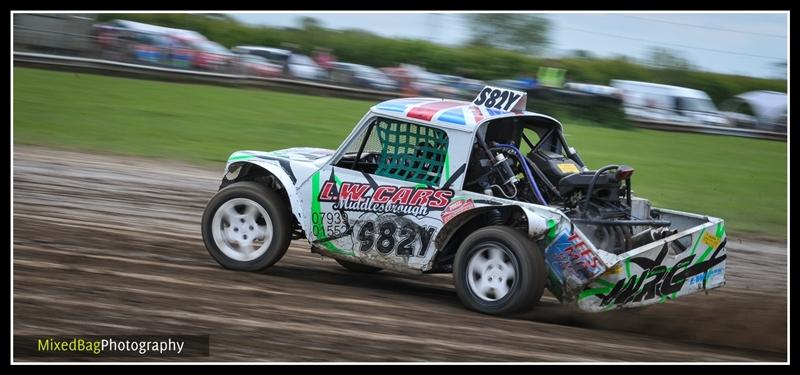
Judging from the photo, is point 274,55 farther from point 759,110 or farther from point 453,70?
point 759,110

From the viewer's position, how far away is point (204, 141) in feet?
67.5

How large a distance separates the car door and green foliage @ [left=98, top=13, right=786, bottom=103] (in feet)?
71.5

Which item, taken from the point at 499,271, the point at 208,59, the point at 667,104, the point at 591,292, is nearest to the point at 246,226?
the point at 499,271

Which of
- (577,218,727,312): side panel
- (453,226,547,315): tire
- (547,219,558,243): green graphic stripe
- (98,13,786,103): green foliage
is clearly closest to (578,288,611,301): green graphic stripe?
(577,218,727,312): side panel

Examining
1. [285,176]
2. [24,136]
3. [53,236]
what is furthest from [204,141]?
[285,176]

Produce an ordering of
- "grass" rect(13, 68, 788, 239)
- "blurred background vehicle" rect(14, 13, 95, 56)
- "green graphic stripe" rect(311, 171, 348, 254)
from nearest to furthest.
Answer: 1. "green graphic stripe" rect(311, 171, 348, 254)
2. "grass" rect(13, 68, 788, 239)
3. "blurred background vehicle" rect(14, 13, 95, 56)

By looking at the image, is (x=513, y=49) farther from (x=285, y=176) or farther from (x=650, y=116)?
(x=285, y=176)

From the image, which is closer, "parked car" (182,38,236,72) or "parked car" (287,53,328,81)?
"parked car" (182,38,236,72)

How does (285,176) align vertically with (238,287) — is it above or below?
above

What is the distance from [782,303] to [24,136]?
48.5ft

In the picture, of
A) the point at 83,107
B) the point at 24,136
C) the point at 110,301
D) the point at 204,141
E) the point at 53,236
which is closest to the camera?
the point at 110,301

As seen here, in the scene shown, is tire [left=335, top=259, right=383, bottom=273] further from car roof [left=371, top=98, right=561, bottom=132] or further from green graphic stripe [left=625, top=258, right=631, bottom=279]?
green graphic stripe [left=625, top=258, right=631, bottom=279]

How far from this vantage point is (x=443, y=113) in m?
8.63

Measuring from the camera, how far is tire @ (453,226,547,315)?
25.2 ft
